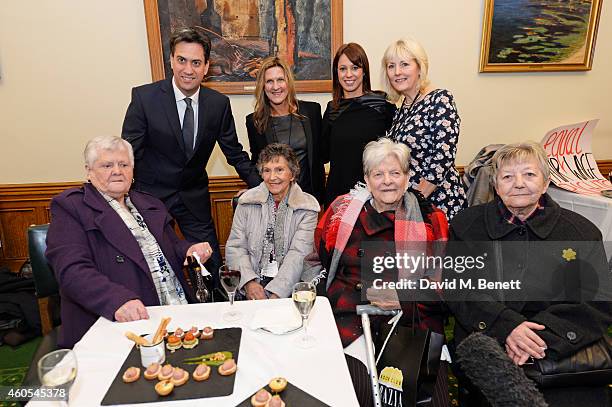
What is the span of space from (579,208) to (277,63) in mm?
2420

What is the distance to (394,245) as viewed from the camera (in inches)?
75.9

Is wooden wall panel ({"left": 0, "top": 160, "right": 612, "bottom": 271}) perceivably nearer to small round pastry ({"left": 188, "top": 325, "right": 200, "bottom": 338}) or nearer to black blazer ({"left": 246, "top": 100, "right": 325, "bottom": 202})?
black blazer ({"left": 246, "top": 100, "right": 325, "bottom": 202})

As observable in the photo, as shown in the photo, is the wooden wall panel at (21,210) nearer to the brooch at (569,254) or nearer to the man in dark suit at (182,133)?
the man in dark suit at (182,133)

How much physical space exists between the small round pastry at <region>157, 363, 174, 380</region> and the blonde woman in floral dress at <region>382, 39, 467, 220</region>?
1664 millimetres

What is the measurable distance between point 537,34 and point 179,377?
413 cm

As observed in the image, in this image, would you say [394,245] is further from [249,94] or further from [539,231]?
[249,94]

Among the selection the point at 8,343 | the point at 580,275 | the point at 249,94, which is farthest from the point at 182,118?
the point at 580,275

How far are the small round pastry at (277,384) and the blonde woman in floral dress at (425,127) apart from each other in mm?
1545

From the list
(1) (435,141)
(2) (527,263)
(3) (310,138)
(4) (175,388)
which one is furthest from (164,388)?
(3) (310,138)

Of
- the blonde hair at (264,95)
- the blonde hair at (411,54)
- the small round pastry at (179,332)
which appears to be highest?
the blonde hair at (411,54)

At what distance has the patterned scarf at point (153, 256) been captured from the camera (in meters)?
1.84

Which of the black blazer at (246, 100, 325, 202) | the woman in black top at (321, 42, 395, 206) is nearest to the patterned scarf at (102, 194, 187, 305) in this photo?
the black blazer at (246, 100, 325, 202)

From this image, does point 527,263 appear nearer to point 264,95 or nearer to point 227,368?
point 227,368

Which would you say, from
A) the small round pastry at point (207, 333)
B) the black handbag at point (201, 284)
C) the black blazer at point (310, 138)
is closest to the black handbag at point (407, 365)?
the small round pastry at point (207, 333)
